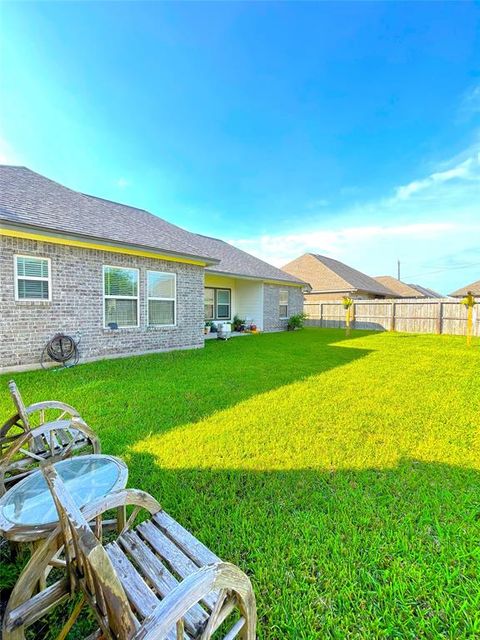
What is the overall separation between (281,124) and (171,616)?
1427 centimetres

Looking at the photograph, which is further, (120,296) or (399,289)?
(399,289)

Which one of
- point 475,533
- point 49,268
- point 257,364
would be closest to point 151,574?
point 475,533

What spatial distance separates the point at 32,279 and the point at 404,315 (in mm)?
17812

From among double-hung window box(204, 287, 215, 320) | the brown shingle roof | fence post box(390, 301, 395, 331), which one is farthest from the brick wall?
the brown shingle roof

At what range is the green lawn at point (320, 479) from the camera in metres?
1.75

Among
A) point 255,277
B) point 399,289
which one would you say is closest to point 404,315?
point 255,277

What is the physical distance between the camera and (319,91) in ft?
33.7

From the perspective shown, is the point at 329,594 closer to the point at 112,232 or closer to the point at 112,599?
the point at 112,599

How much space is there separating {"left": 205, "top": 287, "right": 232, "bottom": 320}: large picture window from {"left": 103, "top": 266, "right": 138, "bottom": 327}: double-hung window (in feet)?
21.3

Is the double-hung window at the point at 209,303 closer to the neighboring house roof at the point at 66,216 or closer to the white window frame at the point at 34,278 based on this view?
the neighboring house roof at the point at 66,216

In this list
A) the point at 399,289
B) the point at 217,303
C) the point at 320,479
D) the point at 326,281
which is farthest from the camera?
the point at 399,289

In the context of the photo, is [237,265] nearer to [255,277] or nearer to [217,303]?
[255,277]

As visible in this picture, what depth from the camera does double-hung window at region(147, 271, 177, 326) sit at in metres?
9.19

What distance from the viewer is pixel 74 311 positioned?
24.8 feet
